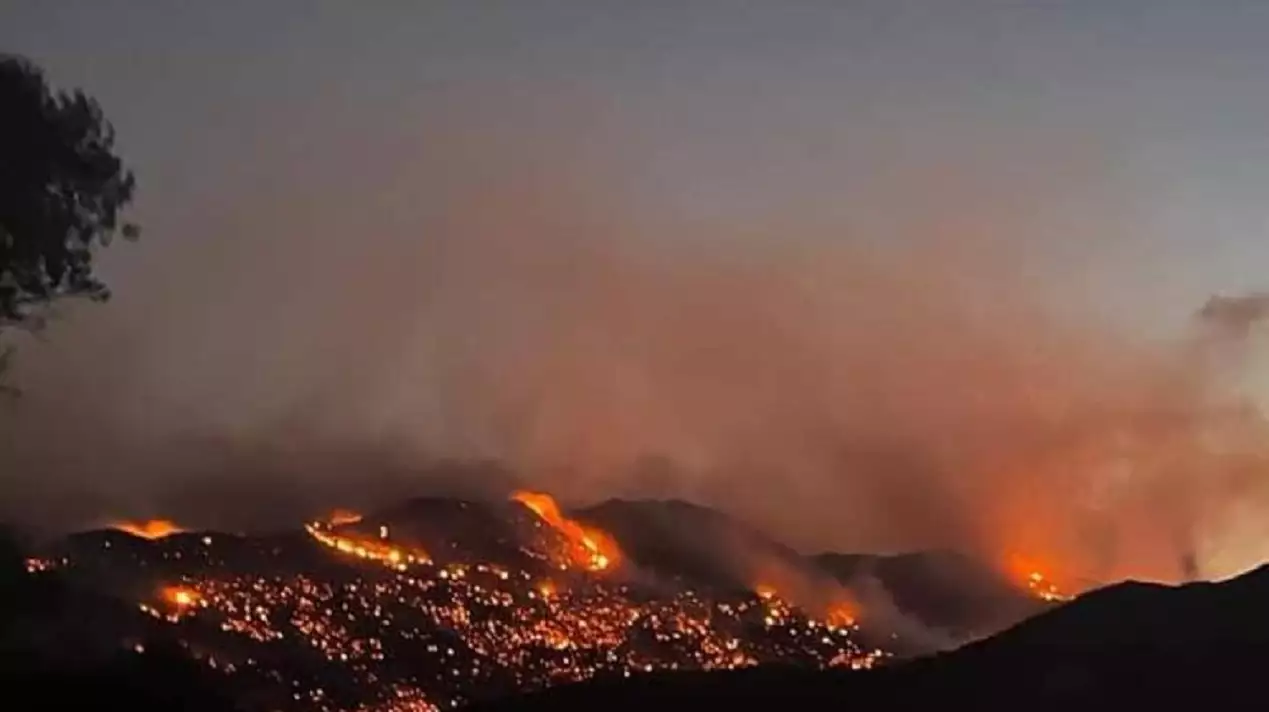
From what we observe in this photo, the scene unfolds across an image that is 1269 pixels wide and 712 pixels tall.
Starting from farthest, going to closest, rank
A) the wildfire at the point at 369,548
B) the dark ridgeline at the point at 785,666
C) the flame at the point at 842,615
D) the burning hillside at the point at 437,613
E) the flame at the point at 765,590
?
the flame at the point at 765,590 → the flame at the point at 842,615 → the wildfire at the point at 369,548 → the burning hillside at the point at 437,613 → the dark ridgeline at the point at 785,666

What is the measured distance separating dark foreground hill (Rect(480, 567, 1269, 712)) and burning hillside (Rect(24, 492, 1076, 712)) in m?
19.2

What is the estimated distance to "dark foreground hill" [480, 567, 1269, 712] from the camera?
246 ft

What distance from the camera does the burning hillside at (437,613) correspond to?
127562 millimetres

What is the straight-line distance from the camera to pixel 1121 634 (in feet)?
286

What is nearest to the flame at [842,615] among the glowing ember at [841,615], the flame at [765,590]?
the glowing ember at [841,615]

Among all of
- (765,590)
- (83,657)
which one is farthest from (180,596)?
(765,590)

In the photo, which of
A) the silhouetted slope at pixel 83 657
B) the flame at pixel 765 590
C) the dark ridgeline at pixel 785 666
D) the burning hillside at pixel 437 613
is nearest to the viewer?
the silhouetted slope at pixel 83 657

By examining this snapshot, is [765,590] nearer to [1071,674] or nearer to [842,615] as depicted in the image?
[842,615]

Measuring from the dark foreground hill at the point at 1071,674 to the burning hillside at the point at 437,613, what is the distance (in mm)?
19150

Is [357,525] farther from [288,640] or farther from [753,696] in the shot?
[753,696]

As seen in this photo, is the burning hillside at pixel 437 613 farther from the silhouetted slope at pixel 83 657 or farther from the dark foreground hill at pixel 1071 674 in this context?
the dark foreground hill at pixel 1071 674

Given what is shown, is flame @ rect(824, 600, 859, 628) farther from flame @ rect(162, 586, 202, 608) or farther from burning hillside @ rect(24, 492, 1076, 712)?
flame @ rect(162, 586, 202, 608)

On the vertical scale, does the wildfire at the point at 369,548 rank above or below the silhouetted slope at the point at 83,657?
above

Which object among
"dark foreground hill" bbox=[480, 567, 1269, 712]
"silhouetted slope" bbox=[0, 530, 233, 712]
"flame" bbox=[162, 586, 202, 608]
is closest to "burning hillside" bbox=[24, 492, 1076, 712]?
"flame" bbox=[162, 586, 202, 608]
